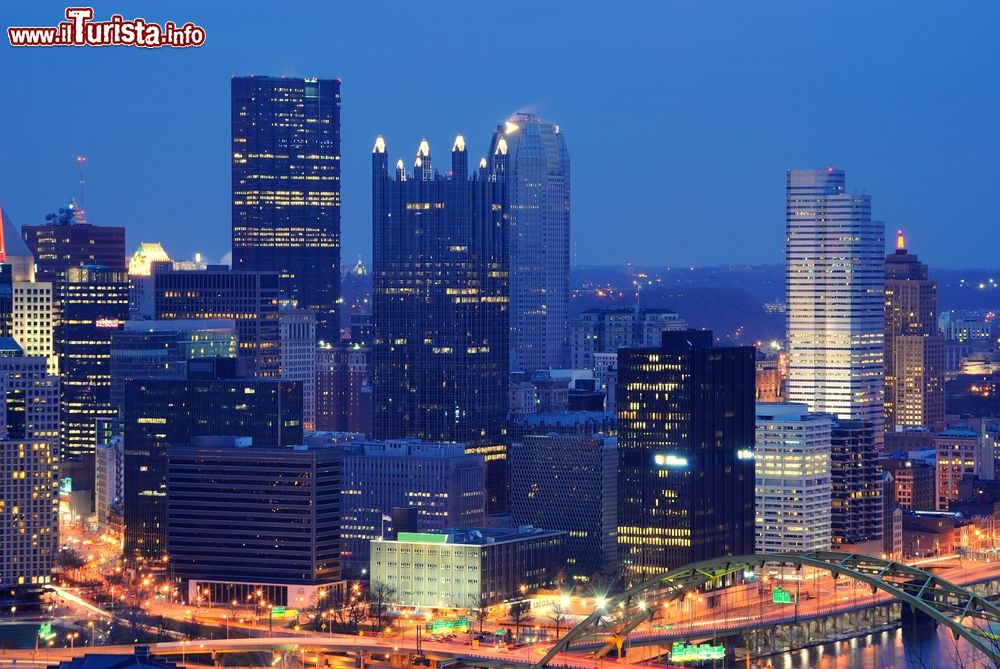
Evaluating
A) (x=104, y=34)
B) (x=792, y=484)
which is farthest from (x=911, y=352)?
(x=104, y=34)

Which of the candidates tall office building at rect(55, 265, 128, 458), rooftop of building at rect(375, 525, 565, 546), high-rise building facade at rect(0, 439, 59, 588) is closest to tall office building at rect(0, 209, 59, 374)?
tall office building at rect(55, 265, 128, 458)

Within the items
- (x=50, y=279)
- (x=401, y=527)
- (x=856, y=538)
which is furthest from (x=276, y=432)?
(x=50, y=279)

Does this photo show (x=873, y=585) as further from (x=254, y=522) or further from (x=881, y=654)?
(x=254, y=522)

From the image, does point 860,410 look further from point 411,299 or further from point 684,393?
point 684,393

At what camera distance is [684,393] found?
118 meters

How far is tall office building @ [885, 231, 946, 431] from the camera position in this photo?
184 meters

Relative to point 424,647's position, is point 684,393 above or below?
above

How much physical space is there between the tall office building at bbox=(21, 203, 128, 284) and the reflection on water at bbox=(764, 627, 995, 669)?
81347 mm

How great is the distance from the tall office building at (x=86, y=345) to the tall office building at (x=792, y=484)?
130ft

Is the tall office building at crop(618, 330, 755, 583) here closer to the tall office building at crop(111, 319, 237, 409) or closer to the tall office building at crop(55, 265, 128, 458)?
the tall office building at crop(111, 319, 237, 409)

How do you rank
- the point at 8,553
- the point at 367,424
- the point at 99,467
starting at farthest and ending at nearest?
the point at 367,424 < the point at 99,467 < the point at 8,553

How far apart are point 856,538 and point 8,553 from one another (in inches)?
1689

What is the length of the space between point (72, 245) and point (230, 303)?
18.9 metres

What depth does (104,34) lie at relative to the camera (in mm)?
79500
